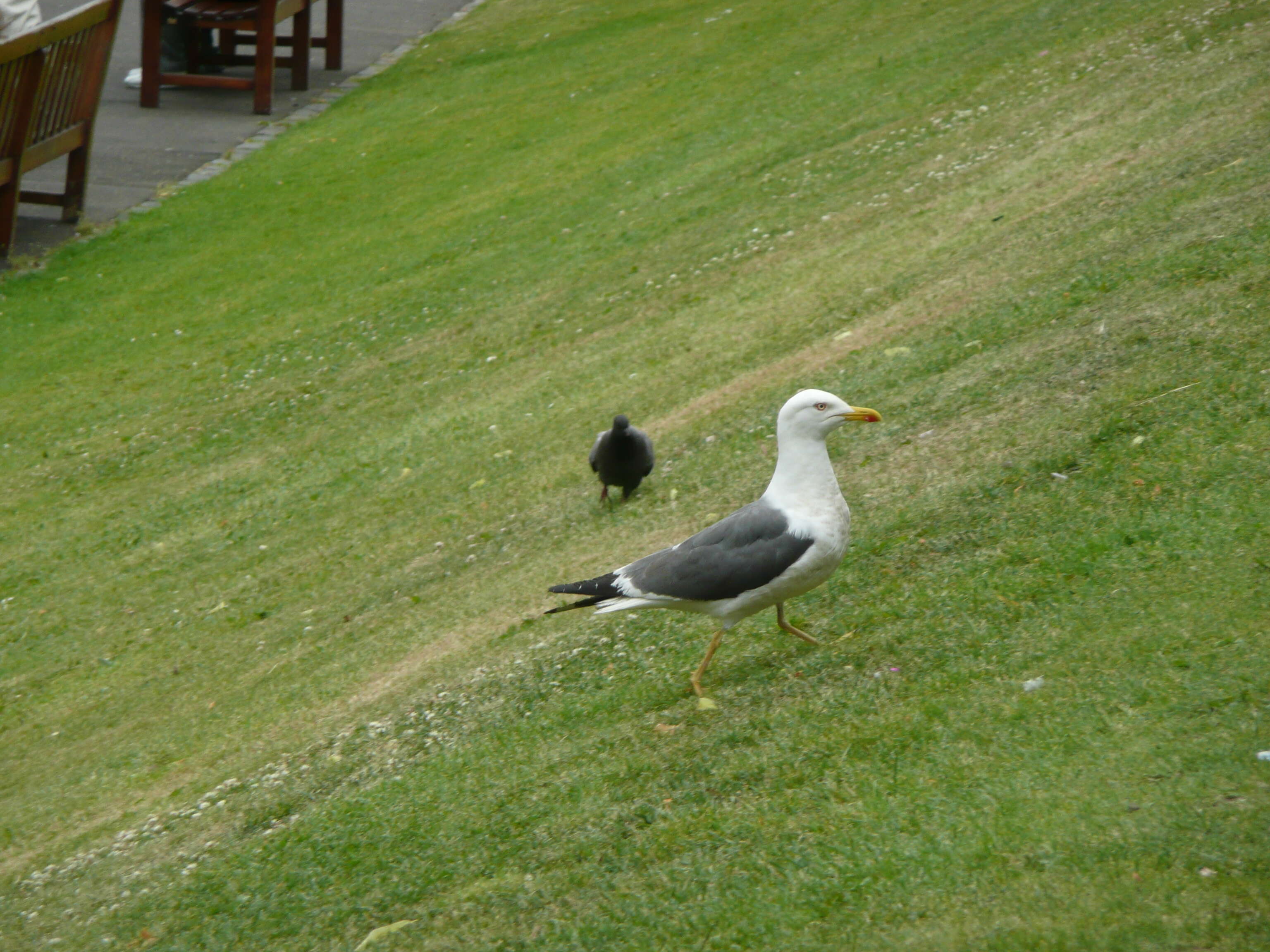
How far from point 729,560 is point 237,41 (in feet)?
65.4

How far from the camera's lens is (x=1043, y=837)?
4.26 m

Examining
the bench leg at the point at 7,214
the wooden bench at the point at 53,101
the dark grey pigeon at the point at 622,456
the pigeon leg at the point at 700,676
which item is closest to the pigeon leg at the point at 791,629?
the pigeon leg at the point at 700,676

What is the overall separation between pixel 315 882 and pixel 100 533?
247 inches

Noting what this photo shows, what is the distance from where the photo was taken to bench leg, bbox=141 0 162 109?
Answer: 20.2 metres

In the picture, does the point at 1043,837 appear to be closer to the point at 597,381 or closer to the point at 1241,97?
the point at 597,381

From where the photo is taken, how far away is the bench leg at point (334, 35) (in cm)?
2241

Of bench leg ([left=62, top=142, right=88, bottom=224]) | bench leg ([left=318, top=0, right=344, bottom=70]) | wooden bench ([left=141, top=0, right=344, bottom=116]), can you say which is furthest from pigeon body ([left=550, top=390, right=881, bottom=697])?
bench leg ([left=318, top=0, right=344, bottom=70])

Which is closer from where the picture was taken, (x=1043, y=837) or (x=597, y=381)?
(x=1043, y=837)

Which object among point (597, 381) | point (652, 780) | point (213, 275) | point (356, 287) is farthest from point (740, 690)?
point (213, 275)

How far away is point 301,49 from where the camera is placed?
21.8 m

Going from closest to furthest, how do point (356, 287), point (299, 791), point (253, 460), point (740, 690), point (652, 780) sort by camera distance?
point (652, 780), point (740, 690), point (299, 791), point (253, 460), point (356, 287)

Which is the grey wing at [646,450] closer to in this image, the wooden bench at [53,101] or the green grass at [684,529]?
the green grass at [684,529]

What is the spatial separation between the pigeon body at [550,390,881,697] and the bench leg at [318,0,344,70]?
18652mm

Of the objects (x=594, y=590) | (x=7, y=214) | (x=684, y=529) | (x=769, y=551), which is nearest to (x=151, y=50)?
(x=7, y=214)
